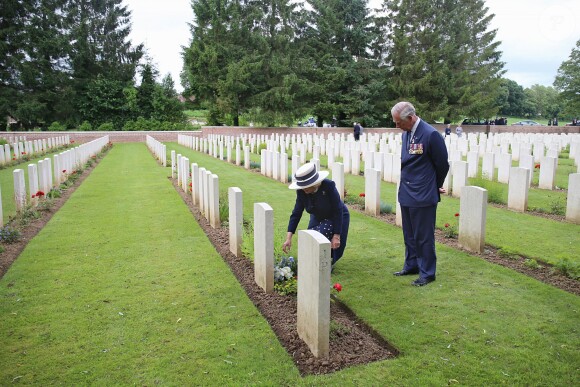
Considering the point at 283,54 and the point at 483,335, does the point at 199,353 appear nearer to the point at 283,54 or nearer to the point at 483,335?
the point at 483,335

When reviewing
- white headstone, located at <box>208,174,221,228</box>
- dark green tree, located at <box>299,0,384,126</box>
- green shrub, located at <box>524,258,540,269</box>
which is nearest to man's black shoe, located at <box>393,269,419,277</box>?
green shrub, located at <box>524,258,540,269</box>

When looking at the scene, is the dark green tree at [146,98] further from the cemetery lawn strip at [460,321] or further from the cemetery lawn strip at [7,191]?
the cemetery lawn strip at [460,321]

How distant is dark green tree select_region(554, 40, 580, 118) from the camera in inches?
1825

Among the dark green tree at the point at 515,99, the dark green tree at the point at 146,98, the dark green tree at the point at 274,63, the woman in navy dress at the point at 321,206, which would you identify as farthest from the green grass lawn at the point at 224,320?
the dark green tree at the point at 515,99

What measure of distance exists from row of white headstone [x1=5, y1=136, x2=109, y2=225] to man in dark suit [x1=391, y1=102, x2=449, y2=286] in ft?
21.5

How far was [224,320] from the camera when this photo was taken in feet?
14.1

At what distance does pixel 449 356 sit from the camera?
11.7 ft

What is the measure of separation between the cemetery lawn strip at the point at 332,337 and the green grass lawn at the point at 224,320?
91 millimetres

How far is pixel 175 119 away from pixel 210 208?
42617 millimetres

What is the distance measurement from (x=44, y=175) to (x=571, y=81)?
51042 millimetres

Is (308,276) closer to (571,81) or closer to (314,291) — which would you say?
(314,291)

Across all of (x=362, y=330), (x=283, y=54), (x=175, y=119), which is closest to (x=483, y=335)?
(x=362, y=330)

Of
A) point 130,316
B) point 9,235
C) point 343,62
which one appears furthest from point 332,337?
point 343,62

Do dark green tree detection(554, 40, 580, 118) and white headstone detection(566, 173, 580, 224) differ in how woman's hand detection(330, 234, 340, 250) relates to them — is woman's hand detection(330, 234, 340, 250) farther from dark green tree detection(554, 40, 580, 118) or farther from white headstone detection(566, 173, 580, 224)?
dark green tree detection(554, 40, 580, 118)
